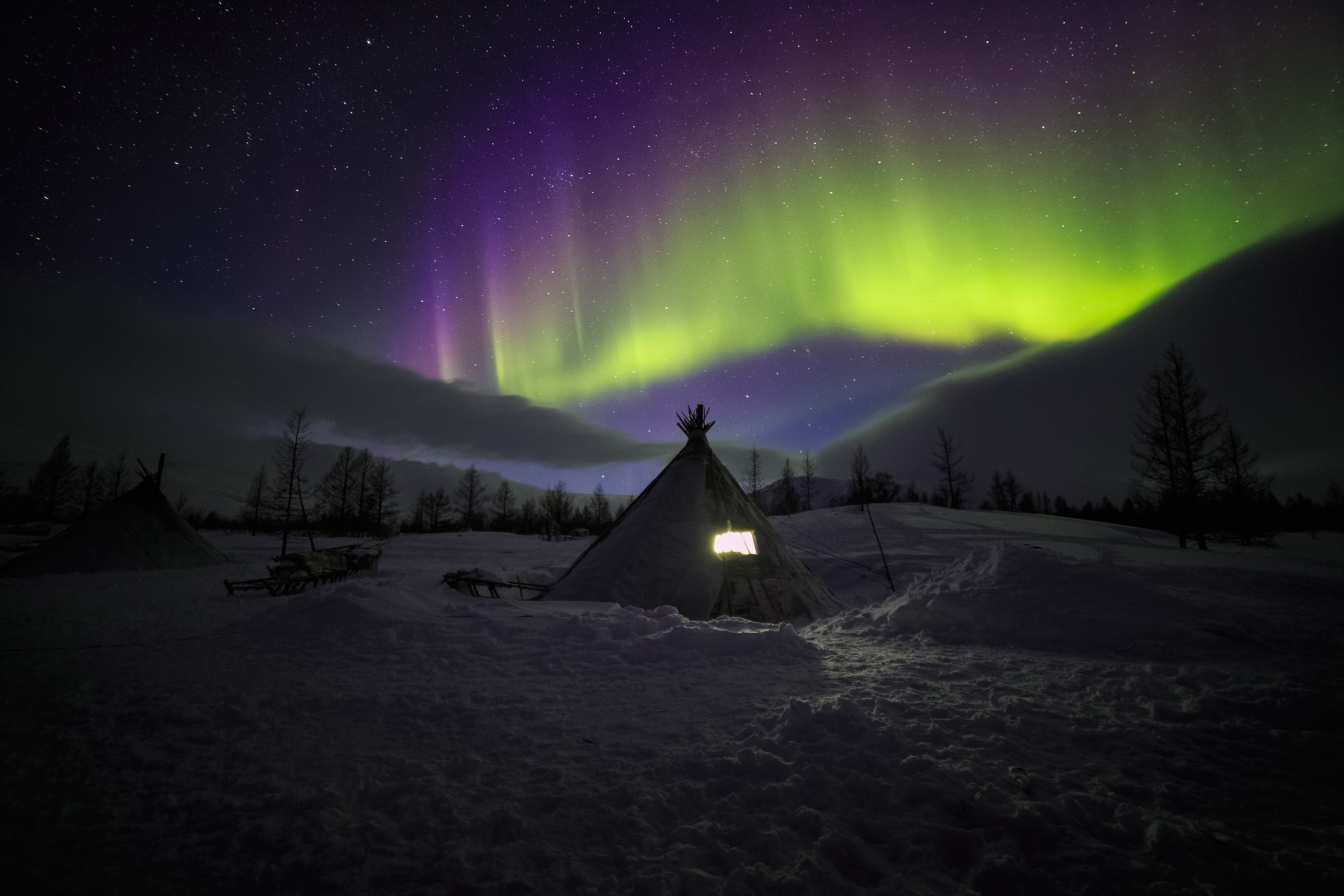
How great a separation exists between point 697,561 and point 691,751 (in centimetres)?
623

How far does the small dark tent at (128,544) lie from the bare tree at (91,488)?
36.6m

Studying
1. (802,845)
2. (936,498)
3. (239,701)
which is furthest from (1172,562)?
(936,498)

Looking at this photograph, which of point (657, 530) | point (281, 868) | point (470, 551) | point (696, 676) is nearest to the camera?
point (281, 868)

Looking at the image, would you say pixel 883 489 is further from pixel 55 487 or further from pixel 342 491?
pixel 55 487

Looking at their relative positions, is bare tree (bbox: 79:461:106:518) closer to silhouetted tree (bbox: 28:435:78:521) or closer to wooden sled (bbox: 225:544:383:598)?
silhouetted tree (bbox: 28:435:78:521)

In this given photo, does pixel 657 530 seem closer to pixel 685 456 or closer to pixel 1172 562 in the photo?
pixel 685 456

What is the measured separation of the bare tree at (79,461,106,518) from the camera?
3962 centimetres

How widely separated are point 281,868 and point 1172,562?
67.5 feet

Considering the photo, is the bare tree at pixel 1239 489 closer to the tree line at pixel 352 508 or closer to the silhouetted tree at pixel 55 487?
the tree line at pixel 352 508

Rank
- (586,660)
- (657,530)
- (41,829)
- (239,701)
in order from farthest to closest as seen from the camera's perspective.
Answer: (657,530), (586,660), (239,701), (41,829)

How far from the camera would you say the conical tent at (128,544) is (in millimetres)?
13930

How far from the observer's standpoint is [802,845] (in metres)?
2.41

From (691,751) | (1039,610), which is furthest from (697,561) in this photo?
(691,751)

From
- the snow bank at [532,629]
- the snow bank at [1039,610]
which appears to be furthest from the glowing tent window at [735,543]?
the snow bank at [532,629]
